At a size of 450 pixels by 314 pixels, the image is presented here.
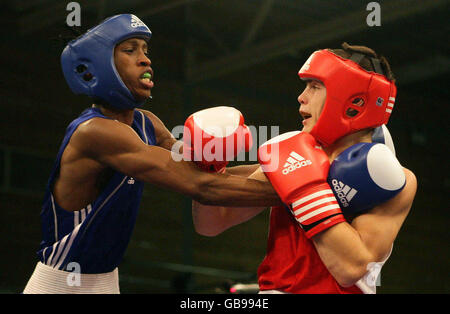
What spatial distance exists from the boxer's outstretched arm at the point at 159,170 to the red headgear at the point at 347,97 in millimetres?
352

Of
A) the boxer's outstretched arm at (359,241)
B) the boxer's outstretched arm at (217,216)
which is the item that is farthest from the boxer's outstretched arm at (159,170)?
the boxer's outstretched arm at (359,241)

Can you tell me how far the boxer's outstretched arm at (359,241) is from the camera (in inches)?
77.9

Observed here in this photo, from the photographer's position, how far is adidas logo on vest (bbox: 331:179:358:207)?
6.78 ft

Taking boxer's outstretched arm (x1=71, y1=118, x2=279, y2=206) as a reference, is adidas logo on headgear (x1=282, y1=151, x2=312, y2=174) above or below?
above

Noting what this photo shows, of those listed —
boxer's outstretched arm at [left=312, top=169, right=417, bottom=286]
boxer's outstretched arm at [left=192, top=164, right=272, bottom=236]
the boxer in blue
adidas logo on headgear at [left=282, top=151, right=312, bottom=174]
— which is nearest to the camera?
boxer's outstretched arm at [left=312, top=169, right=417, bottom=286]

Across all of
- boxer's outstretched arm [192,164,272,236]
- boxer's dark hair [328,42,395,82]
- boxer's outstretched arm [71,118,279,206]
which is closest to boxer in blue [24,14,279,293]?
boxer's outstretched arm [71,118,279,206]

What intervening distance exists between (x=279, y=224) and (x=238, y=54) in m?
6.00

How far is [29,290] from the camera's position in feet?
8.04

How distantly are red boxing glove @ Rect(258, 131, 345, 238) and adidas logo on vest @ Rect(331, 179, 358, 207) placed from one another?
0.05 meters

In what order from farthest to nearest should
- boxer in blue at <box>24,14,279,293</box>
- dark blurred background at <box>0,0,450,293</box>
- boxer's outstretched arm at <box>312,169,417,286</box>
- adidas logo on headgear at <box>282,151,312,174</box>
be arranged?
dark blurred background at <box>0,0,450,293</box> → boxer in blue at <box>24,14,279,293</box> → adidas logo on headgear at <box>282,151,312,174</box> → boxer's outstretched arm at <box>312,169,417,286</box>

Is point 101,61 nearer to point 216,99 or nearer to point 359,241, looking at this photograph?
point 359,241

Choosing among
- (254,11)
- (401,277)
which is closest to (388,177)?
(254,11)

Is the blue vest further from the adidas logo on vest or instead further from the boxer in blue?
the adidas logo on vest

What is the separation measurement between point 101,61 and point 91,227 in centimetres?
72
